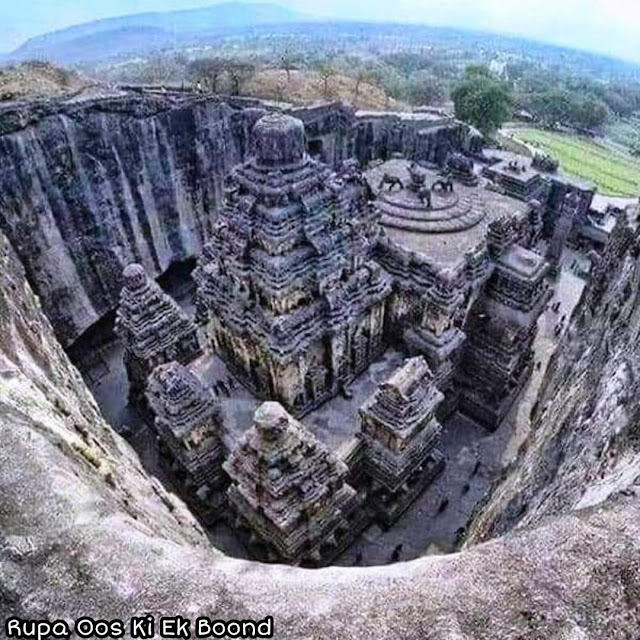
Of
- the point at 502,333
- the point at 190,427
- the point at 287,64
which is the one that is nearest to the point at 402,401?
the point at 190,427

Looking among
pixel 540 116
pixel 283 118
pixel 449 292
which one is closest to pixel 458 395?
pixel 449 292

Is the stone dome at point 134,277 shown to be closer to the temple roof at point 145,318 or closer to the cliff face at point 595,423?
the temple roof at point 145,318

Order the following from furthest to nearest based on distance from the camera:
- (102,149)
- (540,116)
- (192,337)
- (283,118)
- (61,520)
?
(540,116) < (102,149) < (192,337) < (283,118) < (61,520)

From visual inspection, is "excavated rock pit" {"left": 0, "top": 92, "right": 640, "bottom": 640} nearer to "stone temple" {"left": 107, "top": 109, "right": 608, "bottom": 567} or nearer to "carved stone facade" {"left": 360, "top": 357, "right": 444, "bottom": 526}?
"carved stone facade" {"left": 360, "top": 357, "right": 444, "bottom": 526}

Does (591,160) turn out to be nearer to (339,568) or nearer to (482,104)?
(482,104)

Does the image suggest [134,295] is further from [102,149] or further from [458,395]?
[458,395]

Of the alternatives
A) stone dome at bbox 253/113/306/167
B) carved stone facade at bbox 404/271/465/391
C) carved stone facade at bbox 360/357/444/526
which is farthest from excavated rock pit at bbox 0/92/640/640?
carved stone facade at bbox 404/271/465/391
